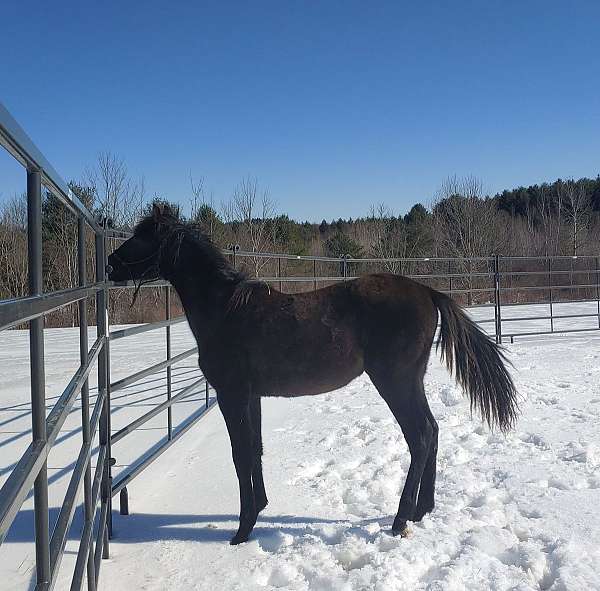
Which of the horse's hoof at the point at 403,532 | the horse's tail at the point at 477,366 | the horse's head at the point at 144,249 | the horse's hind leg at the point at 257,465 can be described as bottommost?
the horse's hoof at the point at 403,532

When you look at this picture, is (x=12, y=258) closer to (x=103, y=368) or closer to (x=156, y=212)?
(x=103, y=368)

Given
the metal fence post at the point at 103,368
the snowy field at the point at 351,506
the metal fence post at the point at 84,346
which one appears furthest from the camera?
the metal fence post at the point at 103,368

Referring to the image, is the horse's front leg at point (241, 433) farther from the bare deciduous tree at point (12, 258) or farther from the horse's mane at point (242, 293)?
the bare deciduous tree at point (12, 258)

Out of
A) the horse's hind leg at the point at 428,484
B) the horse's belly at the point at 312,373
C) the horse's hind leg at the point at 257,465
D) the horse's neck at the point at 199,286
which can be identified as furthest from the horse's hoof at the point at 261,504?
the horse's neck at the point at 199,286

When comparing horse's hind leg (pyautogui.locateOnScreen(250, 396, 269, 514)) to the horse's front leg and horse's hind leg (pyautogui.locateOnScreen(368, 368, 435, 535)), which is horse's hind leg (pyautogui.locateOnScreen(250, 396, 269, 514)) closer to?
the horse's front leg

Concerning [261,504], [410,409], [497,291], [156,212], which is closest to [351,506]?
[261,504]

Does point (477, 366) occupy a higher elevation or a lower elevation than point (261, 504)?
higher

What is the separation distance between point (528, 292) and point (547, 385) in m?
14.5

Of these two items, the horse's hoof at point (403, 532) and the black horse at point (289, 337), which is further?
the black horse at point (289, 337)

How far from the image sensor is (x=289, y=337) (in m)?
2.65

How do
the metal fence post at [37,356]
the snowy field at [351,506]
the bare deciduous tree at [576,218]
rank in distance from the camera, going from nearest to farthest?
the metal fence post at [37,356] → the snowy field at [351,506] → the bare deciduous tree at [576,218]

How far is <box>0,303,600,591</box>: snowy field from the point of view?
2123 mm

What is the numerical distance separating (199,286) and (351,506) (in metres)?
1.51

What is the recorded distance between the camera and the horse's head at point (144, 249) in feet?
9.18
